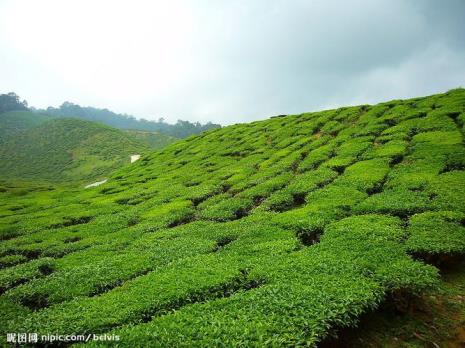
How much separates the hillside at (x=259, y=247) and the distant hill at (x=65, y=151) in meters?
89.9

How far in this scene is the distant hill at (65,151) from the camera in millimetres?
117812

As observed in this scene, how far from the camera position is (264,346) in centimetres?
860

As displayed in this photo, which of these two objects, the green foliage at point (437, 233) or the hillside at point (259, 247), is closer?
the hillside at point (259, 247)

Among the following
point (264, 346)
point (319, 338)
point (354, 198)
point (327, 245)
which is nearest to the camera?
point (264, 346)

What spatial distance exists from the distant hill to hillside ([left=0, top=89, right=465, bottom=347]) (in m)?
89.9

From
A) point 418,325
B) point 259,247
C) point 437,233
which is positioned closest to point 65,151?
point 259,247

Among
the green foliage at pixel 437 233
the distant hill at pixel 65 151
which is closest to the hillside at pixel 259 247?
the green foliage at pixel 437 233

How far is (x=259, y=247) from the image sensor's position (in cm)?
1586

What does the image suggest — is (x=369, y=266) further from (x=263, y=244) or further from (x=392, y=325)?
(x=263, y=244)

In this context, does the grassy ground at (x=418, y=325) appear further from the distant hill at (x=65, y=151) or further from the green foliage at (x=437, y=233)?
the distant hill at (x=65, y=151)

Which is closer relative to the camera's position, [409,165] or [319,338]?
[319,338]

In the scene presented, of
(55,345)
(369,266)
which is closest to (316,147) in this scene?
(369,266)

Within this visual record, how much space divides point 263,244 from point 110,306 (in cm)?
752

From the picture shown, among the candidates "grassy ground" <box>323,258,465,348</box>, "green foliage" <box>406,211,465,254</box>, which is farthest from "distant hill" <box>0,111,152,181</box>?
"grassy ground" <box>323,258,465,348</box>
